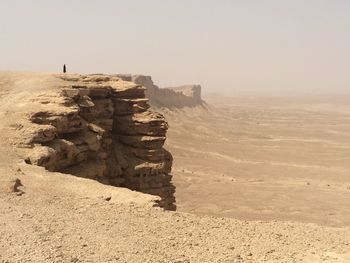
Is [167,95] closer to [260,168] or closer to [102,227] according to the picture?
[260,168]

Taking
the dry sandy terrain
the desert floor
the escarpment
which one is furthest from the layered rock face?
the dry sandy terrain

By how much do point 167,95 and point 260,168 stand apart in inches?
1272

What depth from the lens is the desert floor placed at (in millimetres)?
29375

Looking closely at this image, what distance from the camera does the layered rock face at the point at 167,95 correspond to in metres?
64.2

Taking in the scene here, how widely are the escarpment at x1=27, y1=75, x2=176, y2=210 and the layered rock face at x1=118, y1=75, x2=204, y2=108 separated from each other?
38.2 meters

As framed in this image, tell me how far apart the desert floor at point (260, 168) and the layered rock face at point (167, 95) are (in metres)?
2.21

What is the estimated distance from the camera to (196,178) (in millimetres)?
37281

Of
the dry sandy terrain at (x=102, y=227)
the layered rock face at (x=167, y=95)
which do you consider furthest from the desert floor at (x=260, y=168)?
the dry sandy terrain at (x=102, y=227)

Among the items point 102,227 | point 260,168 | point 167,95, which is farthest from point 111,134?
point 167,95

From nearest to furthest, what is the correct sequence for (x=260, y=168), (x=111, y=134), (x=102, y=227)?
1. (x=102, y=227)
2. (x=111, y=134)
3. (x=260, y=168)

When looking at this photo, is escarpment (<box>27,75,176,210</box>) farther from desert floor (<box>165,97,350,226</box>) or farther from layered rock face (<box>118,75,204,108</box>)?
layered rock face (<box>118,75,204,108</box>)

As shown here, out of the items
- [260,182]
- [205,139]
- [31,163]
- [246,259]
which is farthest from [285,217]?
[205,139]

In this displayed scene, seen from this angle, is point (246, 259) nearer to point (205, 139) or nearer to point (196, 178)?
point (196, 178)

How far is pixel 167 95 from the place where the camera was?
236 ft
